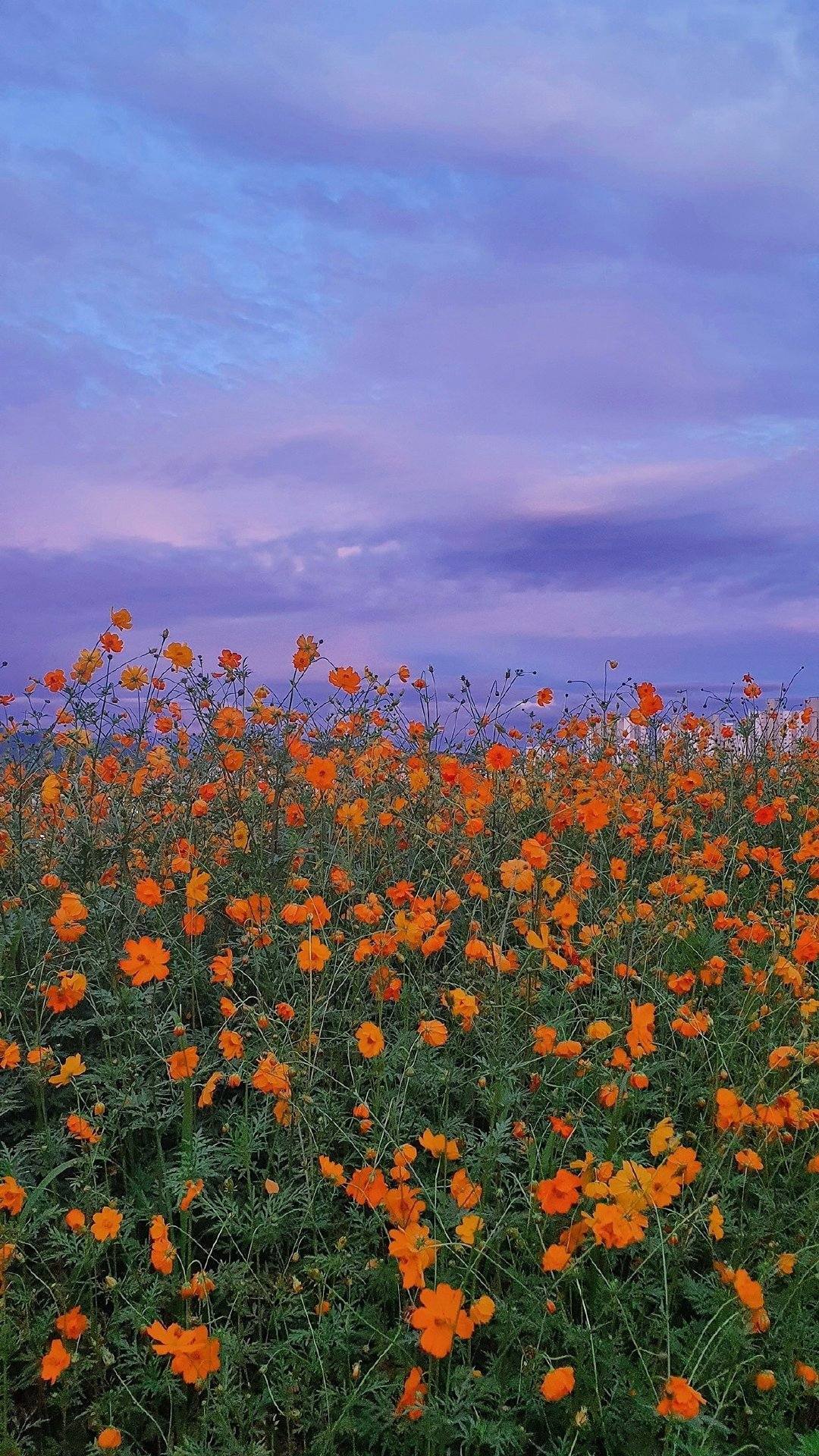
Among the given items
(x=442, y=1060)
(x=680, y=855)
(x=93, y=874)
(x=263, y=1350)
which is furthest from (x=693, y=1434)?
(x=680, y=855)

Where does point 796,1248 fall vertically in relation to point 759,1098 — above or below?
below

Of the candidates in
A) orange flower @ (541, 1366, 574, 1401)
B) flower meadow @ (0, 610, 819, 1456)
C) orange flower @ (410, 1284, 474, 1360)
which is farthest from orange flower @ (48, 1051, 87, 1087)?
orange flower @ (541, 1366, 574, 1401)

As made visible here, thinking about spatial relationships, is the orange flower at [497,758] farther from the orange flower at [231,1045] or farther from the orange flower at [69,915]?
the orange flower at [69,915]

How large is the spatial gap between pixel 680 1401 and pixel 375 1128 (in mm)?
1042

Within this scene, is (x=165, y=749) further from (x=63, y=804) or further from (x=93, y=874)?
(x=93, y=874)

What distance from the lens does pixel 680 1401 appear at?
185 centimetres

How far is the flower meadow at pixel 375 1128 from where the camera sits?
2.13 m

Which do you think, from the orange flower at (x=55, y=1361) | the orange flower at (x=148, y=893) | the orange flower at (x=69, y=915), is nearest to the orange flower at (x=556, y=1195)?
the orange flower at (x=55, y=1361)

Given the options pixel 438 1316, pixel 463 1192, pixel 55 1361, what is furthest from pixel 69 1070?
pixel 438 1316

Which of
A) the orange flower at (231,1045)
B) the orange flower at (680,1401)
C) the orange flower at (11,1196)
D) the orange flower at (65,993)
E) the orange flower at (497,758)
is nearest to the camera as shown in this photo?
the orange flower at (680,1401)

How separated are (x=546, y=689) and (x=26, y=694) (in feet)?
8.52

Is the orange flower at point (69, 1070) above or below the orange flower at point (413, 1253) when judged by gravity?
above

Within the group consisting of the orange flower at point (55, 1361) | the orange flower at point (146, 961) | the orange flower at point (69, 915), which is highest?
the orange flower at point (69, 915)

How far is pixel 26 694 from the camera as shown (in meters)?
4.96
